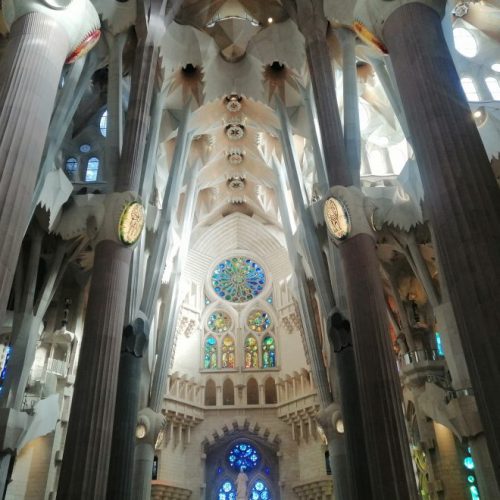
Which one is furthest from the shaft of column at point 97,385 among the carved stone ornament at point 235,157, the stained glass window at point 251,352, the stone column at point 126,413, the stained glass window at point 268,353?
the stained glass window at point 268,353

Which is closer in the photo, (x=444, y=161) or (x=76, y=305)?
(x=444, y=161)

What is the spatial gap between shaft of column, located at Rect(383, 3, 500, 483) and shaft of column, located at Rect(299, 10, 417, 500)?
375 cm

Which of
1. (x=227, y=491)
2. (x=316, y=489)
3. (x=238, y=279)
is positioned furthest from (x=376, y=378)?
(x=238, y=279)

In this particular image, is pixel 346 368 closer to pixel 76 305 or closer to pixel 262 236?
pixel 76 305

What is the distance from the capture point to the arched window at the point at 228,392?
79.3 ft

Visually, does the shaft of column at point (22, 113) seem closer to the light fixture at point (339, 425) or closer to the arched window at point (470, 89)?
the light fixture at point (339, 425)

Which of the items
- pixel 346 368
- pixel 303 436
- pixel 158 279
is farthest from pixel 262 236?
pixel 346 368

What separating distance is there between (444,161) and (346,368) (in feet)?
25.9

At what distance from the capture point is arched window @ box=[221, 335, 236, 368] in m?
25.0

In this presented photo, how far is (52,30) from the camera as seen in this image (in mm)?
8461

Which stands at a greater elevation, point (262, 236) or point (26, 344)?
point (262, 236)

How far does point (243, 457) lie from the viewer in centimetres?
2352

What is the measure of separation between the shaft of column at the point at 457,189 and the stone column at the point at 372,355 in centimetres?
376

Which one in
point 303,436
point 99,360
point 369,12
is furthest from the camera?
point 303,436
